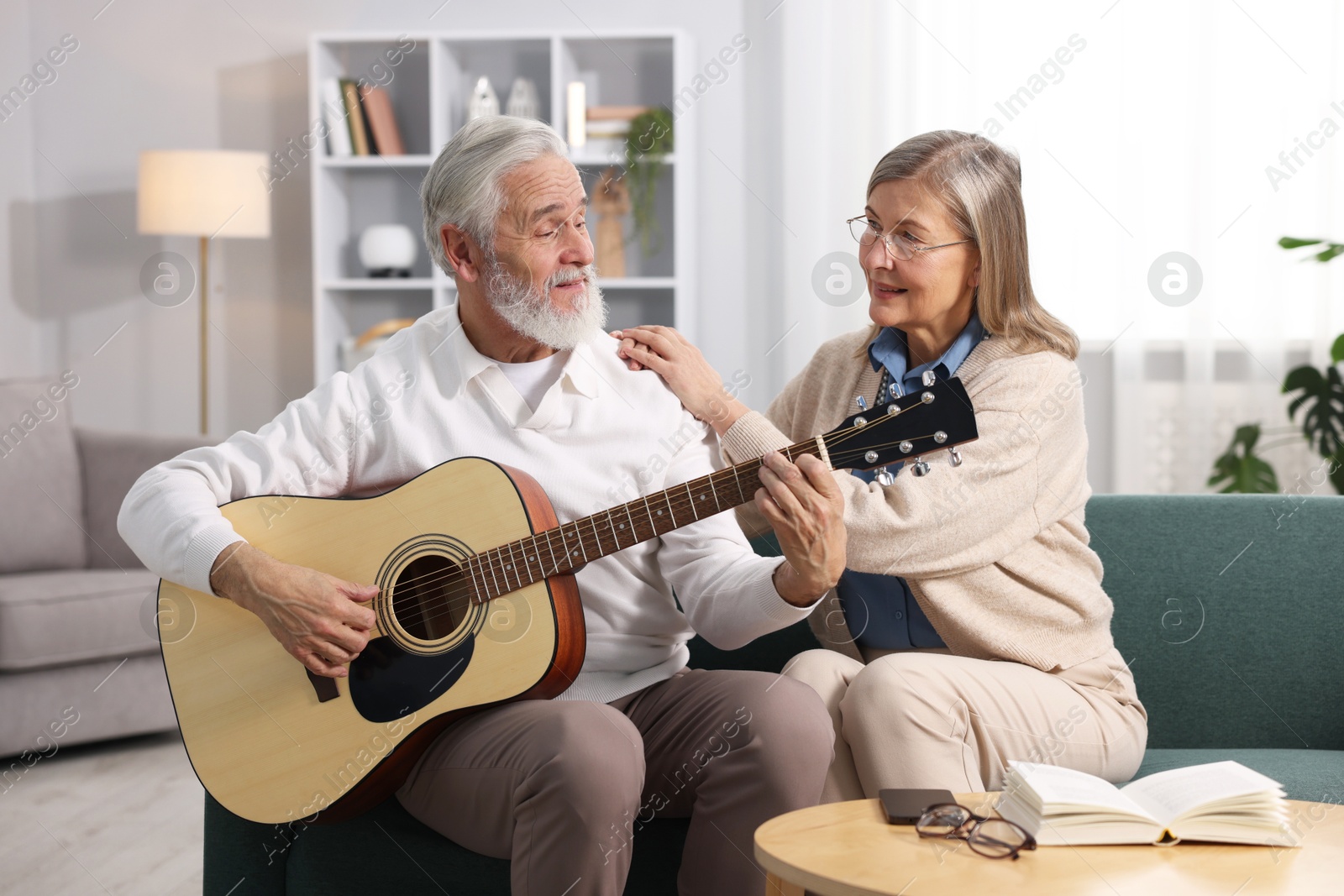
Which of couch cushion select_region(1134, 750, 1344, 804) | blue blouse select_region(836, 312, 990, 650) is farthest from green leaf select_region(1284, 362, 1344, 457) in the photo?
blue blouse select_region(836, 312, 990, 650)

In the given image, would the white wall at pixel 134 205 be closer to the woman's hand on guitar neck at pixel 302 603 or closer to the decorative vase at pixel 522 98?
the decorative vase at pixel 522 98

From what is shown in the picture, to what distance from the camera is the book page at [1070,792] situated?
1.08 m

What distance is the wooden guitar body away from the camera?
54.4 inches

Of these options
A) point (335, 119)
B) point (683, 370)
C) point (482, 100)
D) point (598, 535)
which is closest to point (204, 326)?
point (335, 119)

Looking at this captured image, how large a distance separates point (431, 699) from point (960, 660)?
2.26 feet

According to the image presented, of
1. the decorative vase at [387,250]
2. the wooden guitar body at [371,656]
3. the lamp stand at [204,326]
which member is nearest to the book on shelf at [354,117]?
the decorative vase at [387,250]

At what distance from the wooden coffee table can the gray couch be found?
209 cm

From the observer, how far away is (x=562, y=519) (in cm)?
158

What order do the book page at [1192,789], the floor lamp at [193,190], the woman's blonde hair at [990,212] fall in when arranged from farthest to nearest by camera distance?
the floor lamp at [193,190], the woman's blonde hair at [990,212], the book page at [1192,789]

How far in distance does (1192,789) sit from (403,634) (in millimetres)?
904

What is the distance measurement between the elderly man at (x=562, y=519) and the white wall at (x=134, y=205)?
2509 mm

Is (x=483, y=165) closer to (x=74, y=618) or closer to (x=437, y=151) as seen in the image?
(x=74, y=618)

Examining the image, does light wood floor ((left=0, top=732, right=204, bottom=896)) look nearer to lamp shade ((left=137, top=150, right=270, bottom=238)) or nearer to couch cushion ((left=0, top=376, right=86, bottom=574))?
couch cushion ((left=0, top=376, right=86, bottom=574))

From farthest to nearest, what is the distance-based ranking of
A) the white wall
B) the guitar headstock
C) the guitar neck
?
the white wall
the guitar neck
the guitar headstock
